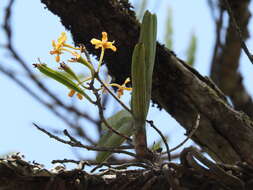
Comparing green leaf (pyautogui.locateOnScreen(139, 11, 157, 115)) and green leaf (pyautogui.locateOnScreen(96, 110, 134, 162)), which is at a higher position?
green leaf (pyautogui.locateOnScreen(139, 11, 157, 115))

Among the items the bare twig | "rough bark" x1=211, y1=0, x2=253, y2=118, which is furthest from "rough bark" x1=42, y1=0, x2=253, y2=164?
"rough bark" x1=211, y1=0, x2=253, y2=118

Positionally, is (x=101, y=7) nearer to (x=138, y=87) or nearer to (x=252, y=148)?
(x=138, y=87)

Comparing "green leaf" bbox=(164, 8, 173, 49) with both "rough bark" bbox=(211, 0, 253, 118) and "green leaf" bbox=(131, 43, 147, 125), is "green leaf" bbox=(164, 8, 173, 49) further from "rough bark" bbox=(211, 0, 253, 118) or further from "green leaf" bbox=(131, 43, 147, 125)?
"green leaf" bbox=(131, 43, 147, 125)

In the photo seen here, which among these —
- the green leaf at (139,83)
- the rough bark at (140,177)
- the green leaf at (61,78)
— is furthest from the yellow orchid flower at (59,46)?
the rough bark at (140,177)

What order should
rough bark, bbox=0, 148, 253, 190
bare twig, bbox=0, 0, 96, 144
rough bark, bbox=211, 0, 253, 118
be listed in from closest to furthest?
1. rough bark, bbox=0, 148, 253, 190
2. bare twig, bbox=0, 0, 96, 144
3. rough bark, bbox=211, 0, 253, 118

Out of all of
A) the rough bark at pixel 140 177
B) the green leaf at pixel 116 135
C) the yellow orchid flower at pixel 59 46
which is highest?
the yellow orchid flower at pixel 59 46

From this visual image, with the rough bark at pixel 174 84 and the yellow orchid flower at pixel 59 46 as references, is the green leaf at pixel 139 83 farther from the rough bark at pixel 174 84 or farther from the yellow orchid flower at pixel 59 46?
the rough bark at pixel 174 84

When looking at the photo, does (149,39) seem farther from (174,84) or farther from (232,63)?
(232,63)

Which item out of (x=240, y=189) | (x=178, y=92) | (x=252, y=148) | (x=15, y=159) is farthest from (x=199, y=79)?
A: (x=15, y=159)
